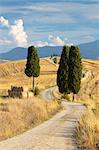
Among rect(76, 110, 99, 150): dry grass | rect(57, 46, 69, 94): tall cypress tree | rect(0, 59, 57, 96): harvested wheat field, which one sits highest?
rect(76, 110, 99, 150): dry grass

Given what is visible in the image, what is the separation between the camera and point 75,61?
62531 millimetres

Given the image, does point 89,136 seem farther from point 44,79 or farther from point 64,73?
point 44,79

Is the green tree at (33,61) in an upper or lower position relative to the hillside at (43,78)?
upper

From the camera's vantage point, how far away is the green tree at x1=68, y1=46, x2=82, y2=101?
62.4 meters

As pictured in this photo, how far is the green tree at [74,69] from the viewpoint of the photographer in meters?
62.4

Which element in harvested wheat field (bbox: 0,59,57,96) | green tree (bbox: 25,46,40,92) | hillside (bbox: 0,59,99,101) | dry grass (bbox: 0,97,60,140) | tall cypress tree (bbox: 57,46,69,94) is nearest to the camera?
dry grass (bbox: 0,97,60,140)

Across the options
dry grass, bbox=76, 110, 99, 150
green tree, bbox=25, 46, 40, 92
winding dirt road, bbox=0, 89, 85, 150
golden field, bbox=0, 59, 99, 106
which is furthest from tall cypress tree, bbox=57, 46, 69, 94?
dry grass, bbox=76, 110, 99, 150

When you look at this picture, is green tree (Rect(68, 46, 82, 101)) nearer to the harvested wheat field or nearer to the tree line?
the tree line

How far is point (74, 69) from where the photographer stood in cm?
6253

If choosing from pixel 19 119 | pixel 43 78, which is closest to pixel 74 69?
pixel 19 119

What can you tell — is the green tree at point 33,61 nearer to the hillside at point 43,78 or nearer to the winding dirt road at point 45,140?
the hillside at point 43,78

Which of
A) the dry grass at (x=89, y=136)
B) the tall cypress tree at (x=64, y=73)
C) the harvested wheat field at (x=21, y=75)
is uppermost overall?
the dry grass at (x=89, y=136)

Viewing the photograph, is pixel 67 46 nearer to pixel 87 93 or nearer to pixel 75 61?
pixel 75 61

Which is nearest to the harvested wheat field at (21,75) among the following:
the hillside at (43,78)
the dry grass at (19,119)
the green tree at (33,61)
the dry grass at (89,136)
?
the hillside at (43,78)
